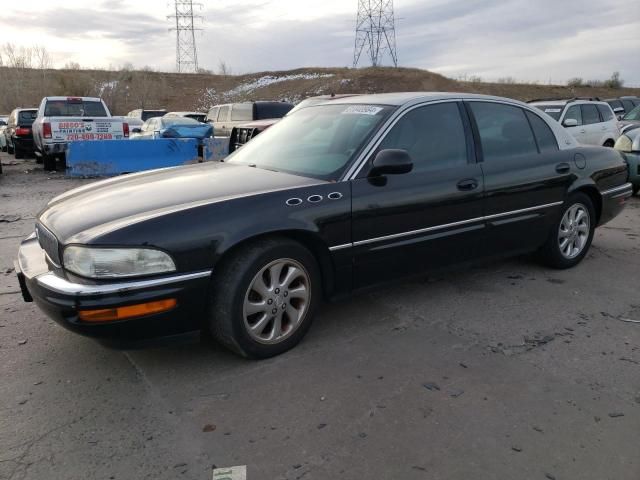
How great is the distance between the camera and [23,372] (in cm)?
313

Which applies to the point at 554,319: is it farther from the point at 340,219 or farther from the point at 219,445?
the point at 219,445

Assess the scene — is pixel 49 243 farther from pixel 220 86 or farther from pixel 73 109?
pixel 220 86

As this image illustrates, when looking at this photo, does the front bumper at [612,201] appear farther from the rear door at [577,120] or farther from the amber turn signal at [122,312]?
the rear door at [577,120]

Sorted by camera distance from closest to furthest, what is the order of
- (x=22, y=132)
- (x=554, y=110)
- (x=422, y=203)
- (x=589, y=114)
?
1. (x=422, y=203)
2. (x=554, y=110)
3. (x=589, y=114)
4. (x=22, y=132)

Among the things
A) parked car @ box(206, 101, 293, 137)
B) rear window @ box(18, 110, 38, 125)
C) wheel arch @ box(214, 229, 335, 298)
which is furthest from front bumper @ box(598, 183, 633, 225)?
rear window @ box(18, 110, 38, 125)

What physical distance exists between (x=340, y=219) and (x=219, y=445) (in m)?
1.57

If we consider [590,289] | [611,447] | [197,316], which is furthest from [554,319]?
[197,316]

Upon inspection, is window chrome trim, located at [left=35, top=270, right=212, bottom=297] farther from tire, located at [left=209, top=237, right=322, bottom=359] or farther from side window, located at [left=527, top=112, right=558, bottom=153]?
side window, located at [left=527, top=112, right=558, bottom=153]

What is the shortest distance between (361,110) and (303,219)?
1.23m

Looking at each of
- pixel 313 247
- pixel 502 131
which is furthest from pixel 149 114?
pixel 313 247

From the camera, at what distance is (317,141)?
396 cm

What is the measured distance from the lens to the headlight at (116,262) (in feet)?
8.91

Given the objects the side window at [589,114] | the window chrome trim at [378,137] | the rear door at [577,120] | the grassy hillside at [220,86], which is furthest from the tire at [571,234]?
the grassy hillside at [220,86]

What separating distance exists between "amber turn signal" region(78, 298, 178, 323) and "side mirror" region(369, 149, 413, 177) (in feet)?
5.28
